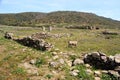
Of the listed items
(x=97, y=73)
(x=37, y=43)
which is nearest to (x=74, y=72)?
(x=97, y=73)

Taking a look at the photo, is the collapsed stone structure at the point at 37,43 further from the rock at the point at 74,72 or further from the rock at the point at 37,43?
the rock at the point at 74,72

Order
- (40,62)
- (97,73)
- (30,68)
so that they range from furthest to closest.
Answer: (40,62), (30,68), (97,73)

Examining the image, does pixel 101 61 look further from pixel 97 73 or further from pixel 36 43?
pixel 36 43

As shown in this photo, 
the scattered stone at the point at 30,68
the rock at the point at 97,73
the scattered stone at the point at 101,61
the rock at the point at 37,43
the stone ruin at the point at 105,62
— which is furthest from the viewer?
the rock at the point at 37,43

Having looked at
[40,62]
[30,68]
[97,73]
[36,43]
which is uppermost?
[36,43]

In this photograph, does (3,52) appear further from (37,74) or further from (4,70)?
(37,74)

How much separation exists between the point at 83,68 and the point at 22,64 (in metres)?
4.86

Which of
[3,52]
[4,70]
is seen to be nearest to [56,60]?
[4,70]

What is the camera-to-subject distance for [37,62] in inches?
882

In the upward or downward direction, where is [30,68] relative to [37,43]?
downward

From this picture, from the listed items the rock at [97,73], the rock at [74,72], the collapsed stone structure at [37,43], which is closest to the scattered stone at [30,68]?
the rock at [74,72]

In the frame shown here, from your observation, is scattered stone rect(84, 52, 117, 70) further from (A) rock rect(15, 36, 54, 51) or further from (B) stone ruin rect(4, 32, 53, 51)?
(B) stone ruin rect(4, 32, 53, 51)

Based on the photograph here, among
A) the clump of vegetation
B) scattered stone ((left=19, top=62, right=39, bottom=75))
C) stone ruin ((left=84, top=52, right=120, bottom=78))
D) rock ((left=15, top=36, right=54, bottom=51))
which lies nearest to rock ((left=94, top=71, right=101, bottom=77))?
stone ruin ((left=84, top=52, right=120, bottom=78))

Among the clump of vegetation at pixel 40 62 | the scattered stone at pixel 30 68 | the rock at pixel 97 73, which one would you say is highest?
the clump of vegetation at pixel 40 62
